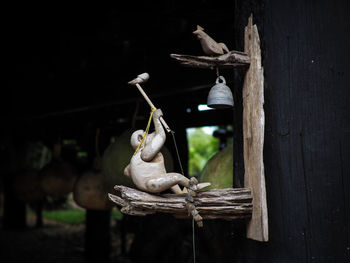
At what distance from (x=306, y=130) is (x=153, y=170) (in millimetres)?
583

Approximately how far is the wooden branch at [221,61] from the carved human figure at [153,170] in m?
0.25

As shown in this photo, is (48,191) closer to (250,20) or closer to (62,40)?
(62,40)

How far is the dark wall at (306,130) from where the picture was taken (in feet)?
4.46

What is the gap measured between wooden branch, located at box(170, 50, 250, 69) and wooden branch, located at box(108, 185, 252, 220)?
0.45 m

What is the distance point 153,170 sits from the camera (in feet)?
4.54

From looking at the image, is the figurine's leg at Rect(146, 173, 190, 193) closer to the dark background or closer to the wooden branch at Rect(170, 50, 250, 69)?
the dark background

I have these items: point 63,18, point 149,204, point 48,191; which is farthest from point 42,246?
point 149,204

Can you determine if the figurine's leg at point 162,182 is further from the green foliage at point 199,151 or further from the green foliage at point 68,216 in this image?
the green foliage at point 199,151

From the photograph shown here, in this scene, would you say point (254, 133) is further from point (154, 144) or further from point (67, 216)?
point (67, 216)

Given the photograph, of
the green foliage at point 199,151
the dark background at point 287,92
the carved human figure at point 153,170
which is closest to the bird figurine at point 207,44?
the dark background at point 287,92

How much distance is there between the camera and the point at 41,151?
1134cm

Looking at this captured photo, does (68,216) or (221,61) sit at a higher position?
(221,61)

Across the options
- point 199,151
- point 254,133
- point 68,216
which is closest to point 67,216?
point 68,216

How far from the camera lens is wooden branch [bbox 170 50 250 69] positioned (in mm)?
1313
